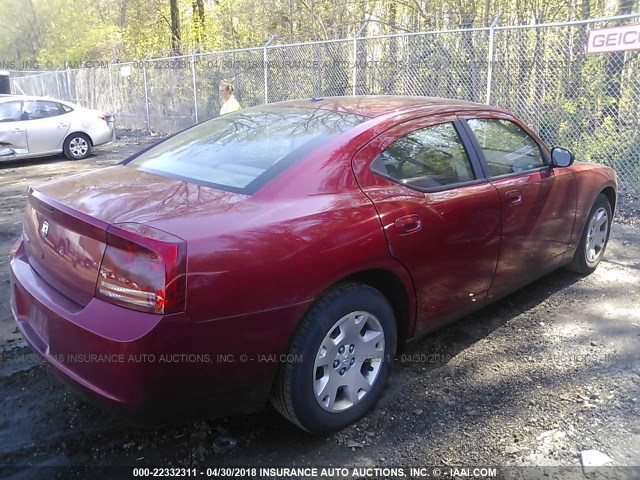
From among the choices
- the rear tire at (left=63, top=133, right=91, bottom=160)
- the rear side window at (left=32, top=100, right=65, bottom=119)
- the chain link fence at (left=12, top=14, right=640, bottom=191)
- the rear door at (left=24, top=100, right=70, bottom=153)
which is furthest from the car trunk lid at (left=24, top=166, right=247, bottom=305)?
the rear tire at (left=63, top=133, right=91, bottom=160)

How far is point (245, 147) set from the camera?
309 cm

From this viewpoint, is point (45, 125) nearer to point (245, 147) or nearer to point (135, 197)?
point (245, 147)

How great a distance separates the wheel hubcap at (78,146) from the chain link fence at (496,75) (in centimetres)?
349

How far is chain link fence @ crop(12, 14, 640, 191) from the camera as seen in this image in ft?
25.9

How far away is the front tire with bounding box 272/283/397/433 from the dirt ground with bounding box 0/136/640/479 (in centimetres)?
15

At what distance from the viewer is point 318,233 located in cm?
250

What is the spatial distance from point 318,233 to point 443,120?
1405 mm

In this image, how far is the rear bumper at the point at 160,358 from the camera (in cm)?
212

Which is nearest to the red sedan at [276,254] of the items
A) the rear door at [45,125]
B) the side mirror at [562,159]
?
the side mirror at [562,159]

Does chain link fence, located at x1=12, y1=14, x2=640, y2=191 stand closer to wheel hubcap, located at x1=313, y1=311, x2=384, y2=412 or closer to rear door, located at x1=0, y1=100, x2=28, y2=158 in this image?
rear door, located at x1=0, y1=100, x2=28, y2=158

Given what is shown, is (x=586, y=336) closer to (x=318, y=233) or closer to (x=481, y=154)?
(x=481, y=154)

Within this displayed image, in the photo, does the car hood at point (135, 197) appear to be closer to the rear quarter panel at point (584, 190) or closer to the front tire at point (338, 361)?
the front tire at point (338, 361)

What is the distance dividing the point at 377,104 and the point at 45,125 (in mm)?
9934

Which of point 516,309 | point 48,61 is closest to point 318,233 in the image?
point 516,309
